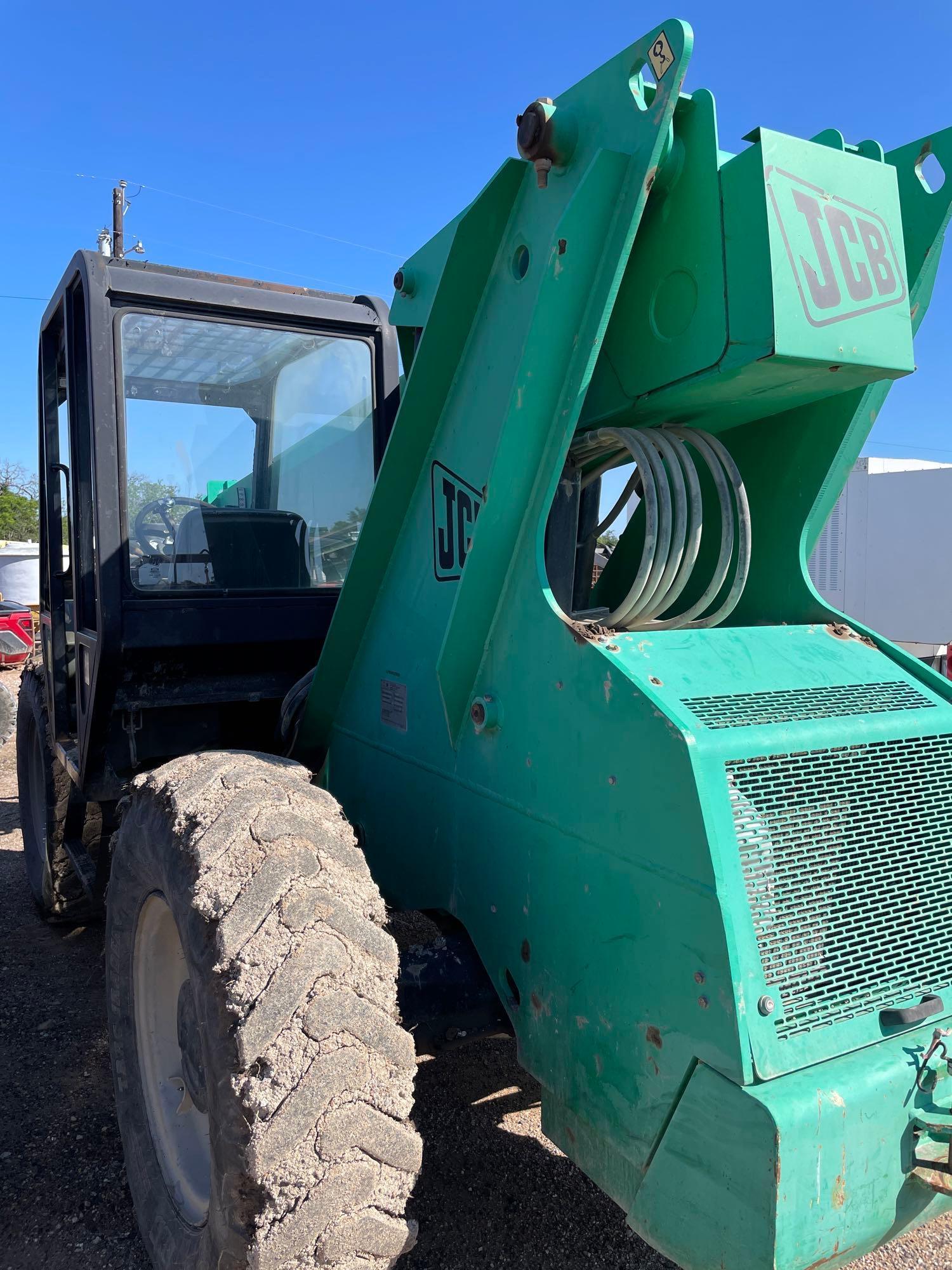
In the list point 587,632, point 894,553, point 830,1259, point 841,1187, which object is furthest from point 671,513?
point 894,553

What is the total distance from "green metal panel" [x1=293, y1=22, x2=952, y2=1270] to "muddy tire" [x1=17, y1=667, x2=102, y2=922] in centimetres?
210

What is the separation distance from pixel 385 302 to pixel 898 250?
198 centimetres

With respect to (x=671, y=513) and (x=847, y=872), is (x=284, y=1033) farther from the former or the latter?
(x=671, y=513)

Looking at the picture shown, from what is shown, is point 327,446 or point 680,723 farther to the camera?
point 327,446

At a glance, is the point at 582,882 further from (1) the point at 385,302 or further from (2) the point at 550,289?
(1) the point at 385,302

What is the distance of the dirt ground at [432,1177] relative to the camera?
2320 millimetres

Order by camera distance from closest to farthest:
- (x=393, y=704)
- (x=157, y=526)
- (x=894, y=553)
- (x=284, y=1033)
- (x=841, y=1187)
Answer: (x=841, y=1187) < (x=284, y=1033) < (x=393, y=704) < (x=157, y=526) < (x=894, y=553)

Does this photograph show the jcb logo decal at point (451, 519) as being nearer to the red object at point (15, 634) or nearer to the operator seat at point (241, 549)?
the operator seat at point (241, 549)

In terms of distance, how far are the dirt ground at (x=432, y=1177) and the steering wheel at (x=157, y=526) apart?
1.84 metres

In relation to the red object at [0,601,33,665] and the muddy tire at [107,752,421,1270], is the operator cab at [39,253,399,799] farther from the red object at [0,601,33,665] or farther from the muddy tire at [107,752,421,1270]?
the red object at [0,601,33,665]

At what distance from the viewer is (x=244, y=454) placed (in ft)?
10.8

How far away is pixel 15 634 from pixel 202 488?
11.4 meters

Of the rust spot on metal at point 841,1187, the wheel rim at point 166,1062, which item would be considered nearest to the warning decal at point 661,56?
the rust spot on metal at point 841,1187

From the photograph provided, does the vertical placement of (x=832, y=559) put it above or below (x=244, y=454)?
below
